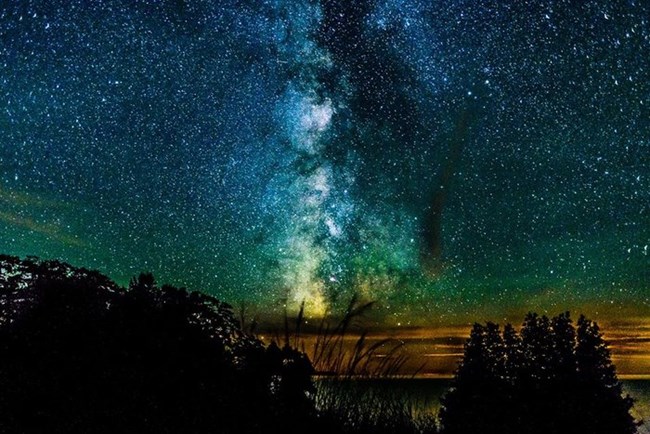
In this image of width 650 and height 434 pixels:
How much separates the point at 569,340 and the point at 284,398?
358cm

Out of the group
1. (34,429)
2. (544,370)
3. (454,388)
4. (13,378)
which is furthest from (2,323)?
(544,370)

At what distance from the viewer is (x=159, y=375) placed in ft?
12.3

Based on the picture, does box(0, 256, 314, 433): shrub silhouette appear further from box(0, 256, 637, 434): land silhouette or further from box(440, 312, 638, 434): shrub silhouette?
box(440, 312, 638, 434): shrub silhouette

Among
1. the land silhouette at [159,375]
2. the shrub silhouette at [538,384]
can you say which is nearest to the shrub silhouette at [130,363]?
the land silhouette at [159,375]

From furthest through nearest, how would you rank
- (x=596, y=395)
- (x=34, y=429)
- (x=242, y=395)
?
(x=596, y=395) < (x=242, y=395) < (x=34, y=429)

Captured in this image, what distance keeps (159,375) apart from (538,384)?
4180 millimetres

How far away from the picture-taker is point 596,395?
564 centimetres

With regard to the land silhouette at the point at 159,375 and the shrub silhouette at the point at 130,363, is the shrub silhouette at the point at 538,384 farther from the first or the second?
the shrub silhouette at the point at 130,363

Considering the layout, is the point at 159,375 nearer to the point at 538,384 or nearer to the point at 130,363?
the point at 130,363

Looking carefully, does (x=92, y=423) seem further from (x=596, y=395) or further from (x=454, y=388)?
(x=596, y=395)

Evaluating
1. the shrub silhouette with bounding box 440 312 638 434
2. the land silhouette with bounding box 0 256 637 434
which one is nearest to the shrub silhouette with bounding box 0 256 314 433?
the land silhouette with bounding box 0 256 637 434

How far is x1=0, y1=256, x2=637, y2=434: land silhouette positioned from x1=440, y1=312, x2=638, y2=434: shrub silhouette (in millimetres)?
25

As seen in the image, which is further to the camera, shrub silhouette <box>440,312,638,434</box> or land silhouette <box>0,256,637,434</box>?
shrub silhouette <box>440,312,638,434</box>

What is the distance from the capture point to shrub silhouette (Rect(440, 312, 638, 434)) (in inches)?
218
